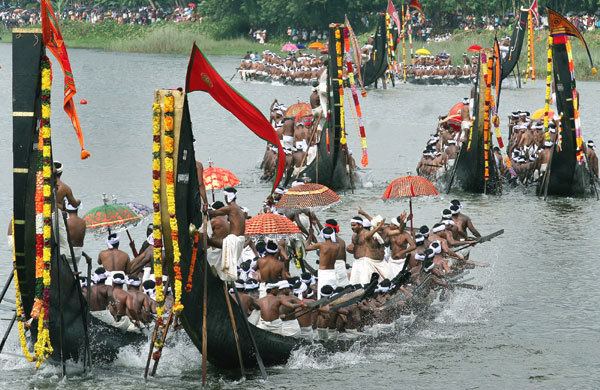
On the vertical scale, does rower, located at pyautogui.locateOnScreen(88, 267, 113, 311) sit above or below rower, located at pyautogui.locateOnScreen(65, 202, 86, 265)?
below

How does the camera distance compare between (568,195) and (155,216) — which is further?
(568,195)

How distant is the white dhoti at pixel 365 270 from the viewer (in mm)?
19141

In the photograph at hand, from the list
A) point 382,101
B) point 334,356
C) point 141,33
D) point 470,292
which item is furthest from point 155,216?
point 141,33

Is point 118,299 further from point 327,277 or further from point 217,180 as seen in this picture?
point 217,180

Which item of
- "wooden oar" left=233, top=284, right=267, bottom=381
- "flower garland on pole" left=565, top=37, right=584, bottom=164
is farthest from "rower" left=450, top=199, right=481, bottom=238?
"flower garland on pole" left=565, top=37, right=584, bottom=164

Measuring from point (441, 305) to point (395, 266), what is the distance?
3.55ft

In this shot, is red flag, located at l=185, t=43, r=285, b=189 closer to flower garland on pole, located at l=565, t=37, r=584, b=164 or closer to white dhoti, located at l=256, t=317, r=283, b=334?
white dhoti, located at l=256, t=317, r=283, b=334

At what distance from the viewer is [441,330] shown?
1942 centimetres

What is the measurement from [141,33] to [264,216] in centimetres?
6736

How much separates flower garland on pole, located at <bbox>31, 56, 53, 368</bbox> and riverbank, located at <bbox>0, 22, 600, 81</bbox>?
4219 cm

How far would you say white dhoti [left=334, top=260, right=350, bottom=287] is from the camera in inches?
740

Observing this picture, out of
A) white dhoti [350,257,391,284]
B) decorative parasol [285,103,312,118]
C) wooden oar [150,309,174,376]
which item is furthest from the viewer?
decorative parasol [285,103,312,118]

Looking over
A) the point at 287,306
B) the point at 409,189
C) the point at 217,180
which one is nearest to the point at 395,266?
the point at 409,189

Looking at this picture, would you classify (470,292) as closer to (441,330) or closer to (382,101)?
(441,330)
